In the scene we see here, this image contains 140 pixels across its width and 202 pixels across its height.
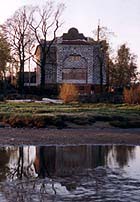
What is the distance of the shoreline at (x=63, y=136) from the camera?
26469 millimetres

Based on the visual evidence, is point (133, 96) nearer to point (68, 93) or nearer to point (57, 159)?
point (68, 93)

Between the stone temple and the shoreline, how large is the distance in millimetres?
53513

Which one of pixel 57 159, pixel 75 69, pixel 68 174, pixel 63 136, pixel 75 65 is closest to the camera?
pixel 68 174

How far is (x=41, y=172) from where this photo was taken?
1622 centimetres

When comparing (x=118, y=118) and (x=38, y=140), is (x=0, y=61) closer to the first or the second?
(x=118, y=118)

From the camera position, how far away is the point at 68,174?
52.4 feet

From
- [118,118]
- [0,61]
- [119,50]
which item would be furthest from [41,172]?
[119,50]

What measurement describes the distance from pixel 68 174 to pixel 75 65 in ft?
244

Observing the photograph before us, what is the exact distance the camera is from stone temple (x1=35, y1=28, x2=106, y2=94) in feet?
291

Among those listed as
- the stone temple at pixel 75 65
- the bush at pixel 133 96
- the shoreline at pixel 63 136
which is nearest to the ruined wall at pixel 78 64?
the stone temple at pixel 75 65

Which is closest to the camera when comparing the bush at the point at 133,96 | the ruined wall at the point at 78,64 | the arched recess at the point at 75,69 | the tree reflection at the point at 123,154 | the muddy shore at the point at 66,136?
Answer: the tree reflection at the point at 123,154

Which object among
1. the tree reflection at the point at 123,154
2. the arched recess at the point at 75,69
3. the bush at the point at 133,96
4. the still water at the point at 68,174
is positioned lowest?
the tree reflection at the point at 123,154

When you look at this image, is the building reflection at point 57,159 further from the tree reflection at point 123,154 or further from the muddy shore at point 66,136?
the muddy shore at point 66,136

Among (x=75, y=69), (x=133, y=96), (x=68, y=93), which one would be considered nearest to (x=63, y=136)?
(x=68, y=93)
